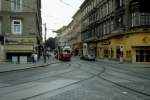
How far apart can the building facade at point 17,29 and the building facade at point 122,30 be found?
47.5ft

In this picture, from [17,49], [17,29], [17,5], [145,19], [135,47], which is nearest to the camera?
[145,19]

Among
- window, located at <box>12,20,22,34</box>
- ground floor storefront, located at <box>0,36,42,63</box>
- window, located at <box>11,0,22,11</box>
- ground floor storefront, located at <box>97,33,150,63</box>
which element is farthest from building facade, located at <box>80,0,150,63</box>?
window, located at <box>11,0,22,11</box>

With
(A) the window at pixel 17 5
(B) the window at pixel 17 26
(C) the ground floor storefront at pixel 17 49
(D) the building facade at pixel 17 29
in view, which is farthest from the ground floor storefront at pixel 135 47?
(A) the window at pixel 17 5

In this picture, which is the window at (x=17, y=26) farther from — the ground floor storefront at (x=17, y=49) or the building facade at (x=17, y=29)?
the ground floor storefront at (x=17, y=49)

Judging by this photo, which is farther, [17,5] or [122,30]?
[122,30]

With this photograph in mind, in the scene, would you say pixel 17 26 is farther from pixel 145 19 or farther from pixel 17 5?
pixel 145 19

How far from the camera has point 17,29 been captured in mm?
48844

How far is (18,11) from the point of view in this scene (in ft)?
161

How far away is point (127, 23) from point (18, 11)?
56.4 feet

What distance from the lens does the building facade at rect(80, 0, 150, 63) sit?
155ft

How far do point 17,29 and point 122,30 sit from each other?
16.8 meters

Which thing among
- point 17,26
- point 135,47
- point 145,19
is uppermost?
point 145,19

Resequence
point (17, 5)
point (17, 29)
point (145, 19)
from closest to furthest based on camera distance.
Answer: point (145, 19) < point (17, 29) < point (17, 5)

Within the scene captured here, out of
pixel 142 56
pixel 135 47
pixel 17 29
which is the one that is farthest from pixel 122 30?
pixel 17 29
